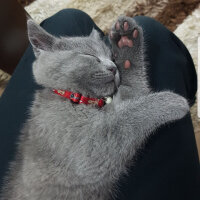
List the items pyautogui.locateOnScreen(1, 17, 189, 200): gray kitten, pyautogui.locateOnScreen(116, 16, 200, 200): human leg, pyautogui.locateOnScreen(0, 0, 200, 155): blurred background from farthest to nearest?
1. pyautogui.locateOnScreen(0, 0, 200, 155): blurred background
2. pyautogui.locateOnScreen(116, 16, 200, 200): human leg
3. pyautogui.locateOnScreen(1, 17, 189, 200): gray kitten

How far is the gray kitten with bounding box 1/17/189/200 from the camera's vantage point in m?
0.59

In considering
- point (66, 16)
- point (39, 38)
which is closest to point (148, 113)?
point (39, 38)

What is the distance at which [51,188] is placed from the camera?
0.63 metres

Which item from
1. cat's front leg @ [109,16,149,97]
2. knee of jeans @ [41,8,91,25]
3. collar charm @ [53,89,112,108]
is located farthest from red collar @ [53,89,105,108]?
knee of jeans @ [41,8,91,25]

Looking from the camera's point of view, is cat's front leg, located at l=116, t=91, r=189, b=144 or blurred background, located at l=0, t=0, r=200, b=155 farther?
blurred background, located at l=0, t=0, r=200, b=155

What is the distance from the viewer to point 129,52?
0.71m

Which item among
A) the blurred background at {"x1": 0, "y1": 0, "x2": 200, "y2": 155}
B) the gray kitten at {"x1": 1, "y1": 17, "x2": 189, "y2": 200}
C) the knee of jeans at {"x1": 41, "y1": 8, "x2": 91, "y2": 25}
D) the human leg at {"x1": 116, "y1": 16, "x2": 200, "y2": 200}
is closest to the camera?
the gray kitten at {"x1": 1, "y1": 17, "x2": 189, "y2": 200}

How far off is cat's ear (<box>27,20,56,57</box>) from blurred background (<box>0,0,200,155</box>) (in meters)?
0.52

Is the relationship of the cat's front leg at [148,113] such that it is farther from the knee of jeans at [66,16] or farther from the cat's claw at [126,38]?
the knee of jeans at [66,16]

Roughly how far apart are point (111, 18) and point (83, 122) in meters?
0.83

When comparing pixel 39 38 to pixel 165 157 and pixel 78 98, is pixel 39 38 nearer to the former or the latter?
pixel 78 98

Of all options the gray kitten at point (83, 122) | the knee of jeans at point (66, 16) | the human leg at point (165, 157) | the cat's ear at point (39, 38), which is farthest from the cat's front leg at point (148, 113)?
the knee of jeans at point (66, 16)

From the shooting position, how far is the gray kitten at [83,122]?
59 centimetres

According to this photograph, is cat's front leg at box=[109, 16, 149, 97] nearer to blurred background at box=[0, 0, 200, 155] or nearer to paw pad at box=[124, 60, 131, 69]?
paw pad at box=[124, 60, 131, 69]
